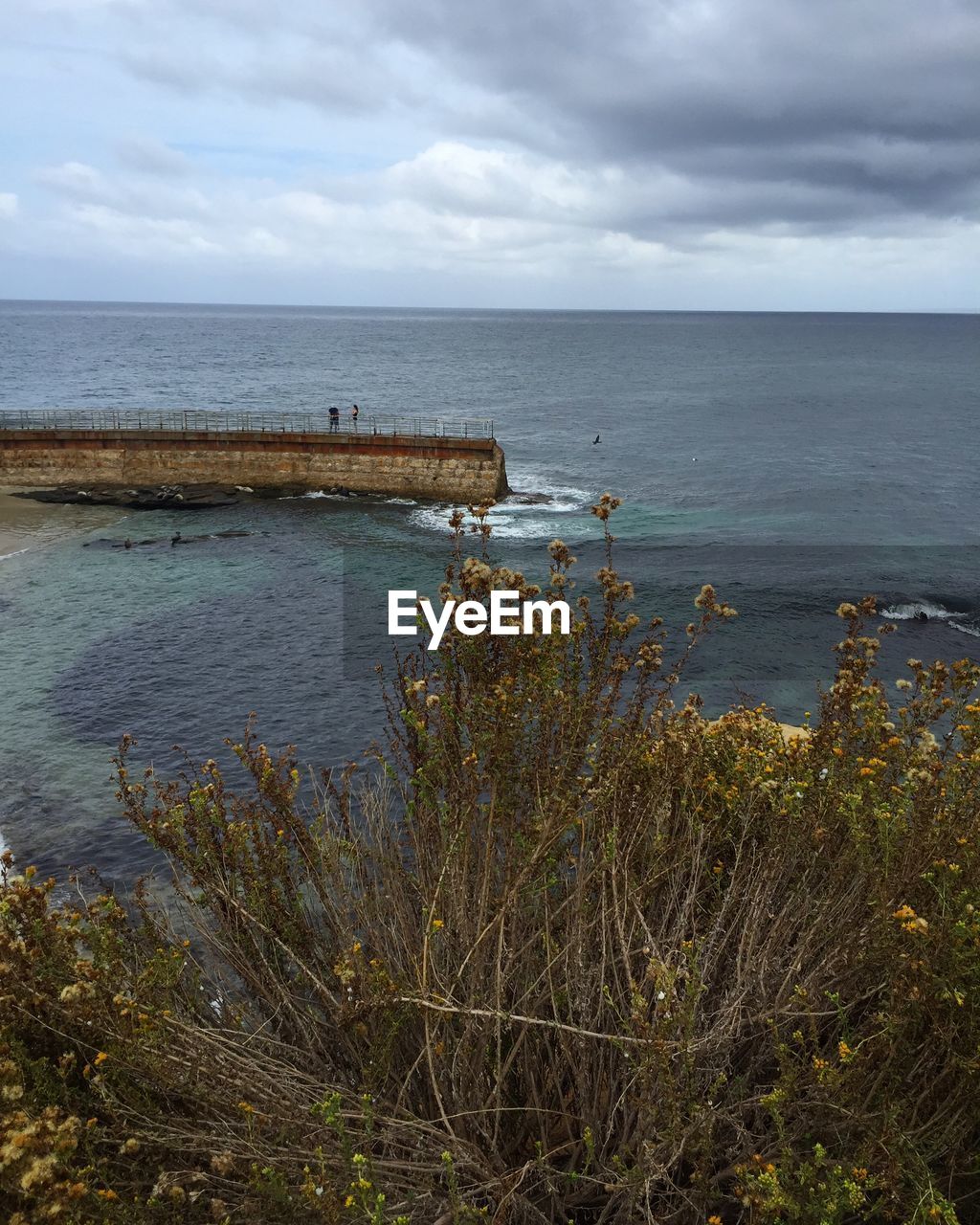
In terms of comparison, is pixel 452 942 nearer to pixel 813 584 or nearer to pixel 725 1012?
pixel 725 1012

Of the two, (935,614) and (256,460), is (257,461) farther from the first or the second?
(935,614)

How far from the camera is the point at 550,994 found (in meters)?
4.97

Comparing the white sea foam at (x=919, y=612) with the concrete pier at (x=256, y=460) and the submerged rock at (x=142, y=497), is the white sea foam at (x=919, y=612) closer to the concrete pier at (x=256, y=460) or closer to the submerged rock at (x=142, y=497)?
the concrete pier at (x=256, y=460)

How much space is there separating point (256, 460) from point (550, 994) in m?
43.9

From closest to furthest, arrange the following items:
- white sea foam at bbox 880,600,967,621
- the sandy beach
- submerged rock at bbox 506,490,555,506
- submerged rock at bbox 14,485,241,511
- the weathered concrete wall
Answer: white sea foam at bbox 880,600,967,621 → the sandy beach → submerged rock at bbox 14,485,241,511 → the weathered concrete wall → submerged rock at bbox 506,490,555,506

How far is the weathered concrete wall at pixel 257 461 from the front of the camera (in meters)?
44.8

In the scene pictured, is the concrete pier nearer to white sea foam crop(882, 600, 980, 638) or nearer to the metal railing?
the metal railing

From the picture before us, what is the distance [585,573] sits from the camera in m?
34.4

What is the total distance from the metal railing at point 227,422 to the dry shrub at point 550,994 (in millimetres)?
40140

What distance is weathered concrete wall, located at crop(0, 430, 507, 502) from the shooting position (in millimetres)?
A: 44812

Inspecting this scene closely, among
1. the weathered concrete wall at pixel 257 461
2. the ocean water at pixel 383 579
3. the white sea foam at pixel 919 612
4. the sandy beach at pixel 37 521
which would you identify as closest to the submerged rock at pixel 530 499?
the ocean water at pixel 383 579

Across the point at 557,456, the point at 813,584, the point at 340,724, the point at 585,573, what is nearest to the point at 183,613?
the point at 340,724

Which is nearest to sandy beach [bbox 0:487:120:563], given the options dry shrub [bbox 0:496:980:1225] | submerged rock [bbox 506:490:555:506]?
submerged rock [bbox 506:490:555:506]

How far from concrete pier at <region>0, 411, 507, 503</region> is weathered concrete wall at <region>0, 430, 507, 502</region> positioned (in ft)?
0.15
